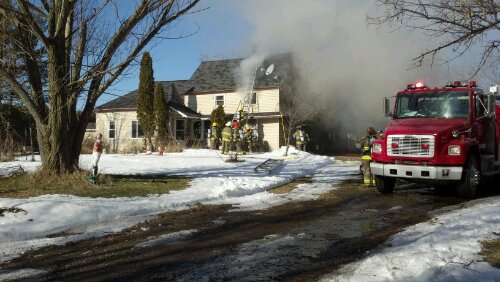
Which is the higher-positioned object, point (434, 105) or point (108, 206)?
point (434, 105)

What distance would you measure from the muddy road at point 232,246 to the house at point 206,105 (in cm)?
1810

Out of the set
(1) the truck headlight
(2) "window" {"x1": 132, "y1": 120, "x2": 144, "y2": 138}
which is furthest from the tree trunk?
(2) "window" {"x1": 132, "y1": 120, "x2": 144, "y2": 138}

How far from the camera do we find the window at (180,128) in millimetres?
26984

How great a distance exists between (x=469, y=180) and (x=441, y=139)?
1.03 metres

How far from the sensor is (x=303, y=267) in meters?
4.37

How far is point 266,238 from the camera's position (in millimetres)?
5613

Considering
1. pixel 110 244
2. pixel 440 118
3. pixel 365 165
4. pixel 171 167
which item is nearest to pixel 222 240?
pixel 110 244

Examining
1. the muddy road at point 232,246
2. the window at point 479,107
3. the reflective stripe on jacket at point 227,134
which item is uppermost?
the window at point 479,107

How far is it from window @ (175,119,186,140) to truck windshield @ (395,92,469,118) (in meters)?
18.7

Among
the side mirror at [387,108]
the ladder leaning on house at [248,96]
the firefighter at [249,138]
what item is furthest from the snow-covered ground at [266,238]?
the ladder leaning on house at [248,96]

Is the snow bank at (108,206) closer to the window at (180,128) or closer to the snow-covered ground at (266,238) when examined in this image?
the snow-covered ground at (266,238)

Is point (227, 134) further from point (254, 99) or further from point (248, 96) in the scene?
point (254, 99)

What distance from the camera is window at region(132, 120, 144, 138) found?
2753 centimetres

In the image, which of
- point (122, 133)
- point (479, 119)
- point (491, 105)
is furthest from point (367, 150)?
point (122, 133)
